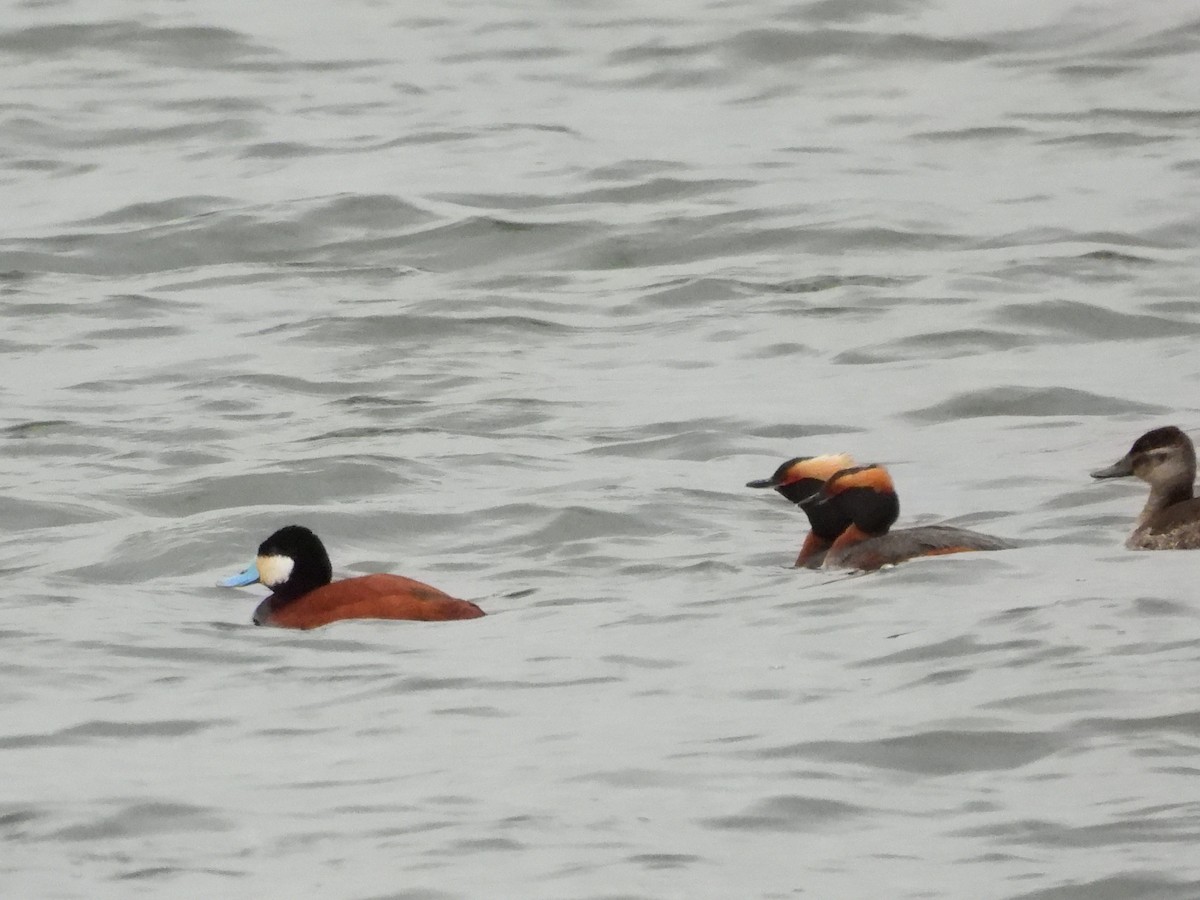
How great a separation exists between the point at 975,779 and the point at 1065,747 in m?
0.38

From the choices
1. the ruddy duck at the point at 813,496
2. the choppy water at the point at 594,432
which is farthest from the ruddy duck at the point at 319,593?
the ruddy duck at the point at 813,496

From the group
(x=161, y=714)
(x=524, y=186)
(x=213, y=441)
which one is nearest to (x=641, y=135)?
(x=524, y=186)

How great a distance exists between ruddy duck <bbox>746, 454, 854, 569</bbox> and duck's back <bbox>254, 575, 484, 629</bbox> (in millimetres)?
1871

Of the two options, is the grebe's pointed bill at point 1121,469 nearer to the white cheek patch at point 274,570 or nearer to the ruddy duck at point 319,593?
the ruddy duck at point 319,593

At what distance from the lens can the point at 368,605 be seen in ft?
34.8

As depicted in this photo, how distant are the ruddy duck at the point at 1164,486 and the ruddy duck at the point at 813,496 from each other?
4.16 ft

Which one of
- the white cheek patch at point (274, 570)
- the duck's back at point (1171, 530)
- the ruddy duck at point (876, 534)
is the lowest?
the duck's back at point (1171, 530)

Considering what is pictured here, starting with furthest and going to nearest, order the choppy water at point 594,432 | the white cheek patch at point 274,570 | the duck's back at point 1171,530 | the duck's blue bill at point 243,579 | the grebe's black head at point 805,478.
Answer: the grebe's black head at point 805,478
the duck's back at point 1171,530
the duck's blue bill at point 243,579
the white cheek patch at point 274,570
the choppy water at point 594,432

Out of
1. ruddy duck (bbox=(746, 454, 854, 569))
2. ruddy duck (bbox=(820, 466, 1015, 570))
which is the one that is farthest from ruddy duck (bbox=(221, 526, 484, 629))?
ruddy duck (bbox=(746, 454, 854, 569))

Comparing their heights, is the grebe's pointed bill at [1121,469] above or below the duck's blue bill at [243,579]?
below

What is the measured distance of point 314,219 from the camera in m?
20.8

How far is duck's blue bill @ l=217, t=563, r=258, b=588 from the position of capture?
11243mm

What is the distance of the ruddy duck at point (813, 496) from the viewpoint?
11.9 metres

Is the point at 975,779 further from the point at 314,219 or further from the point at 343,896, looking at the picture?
the point at 314,219
